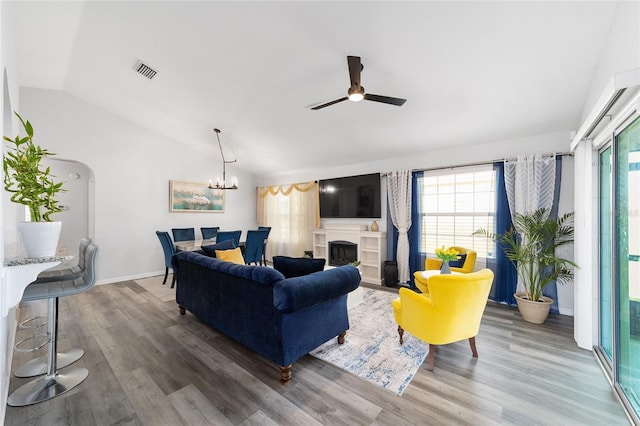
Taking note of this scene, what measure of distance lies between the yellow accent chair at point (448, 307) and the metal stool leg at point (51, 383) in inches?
108

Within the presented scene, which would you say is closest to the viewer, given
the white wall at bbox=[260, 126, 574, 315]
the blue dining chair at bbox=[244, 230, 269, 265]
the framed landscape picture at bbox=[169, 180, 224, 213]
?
the white wall at bbox=[260, 126, 574, 315]

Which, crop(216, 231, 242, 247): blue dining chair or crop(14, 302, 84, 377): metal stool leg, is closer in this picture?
crop(14, 302, 84, 377): metal stool leg

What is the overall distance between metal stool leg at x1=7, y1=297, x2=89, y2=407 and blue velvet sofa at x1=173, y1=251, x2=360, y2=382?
3.56 feet

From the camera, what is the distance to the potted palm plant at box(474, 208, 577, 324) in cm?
308

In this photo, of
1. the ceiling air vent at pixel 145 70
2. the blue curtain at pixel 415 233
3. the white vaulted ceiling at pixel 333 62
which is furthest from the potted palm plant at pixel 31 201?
the blue curtain at pixel 415 233

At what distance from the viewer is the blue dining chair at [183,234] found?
5.47 m

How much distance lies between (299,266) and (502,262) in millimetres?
2988

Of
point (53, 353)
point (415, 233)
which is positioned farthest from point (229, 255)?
point (415, 233)

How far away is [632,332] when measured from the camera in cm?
188

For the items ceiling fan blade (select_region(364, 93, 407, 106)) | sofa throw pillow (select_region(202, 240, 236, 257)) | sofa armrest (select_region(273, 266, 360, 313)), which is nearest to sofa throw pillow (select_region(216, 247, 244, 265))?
sofa throw pillow (select_region(202, 240, 236, 257))

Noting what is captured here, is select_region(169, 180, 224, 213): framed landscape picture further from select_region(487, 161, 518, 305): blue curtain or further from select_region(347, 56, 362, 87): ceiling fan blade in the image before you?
select_region(487, 161, 518, 305): blue curtain

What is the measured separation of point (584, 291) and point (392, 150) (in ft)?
10.0

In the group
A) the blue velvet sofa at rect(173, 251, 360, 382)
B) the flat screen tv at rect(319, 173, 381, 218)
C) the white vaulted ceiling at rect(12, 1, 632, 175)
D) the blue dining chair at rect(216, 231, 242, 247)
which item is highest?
the white vaulted ceiling at rect(12, 1, 632, 175)

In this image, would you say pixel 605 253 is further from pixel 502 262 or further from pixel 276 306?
pixel 276 306
